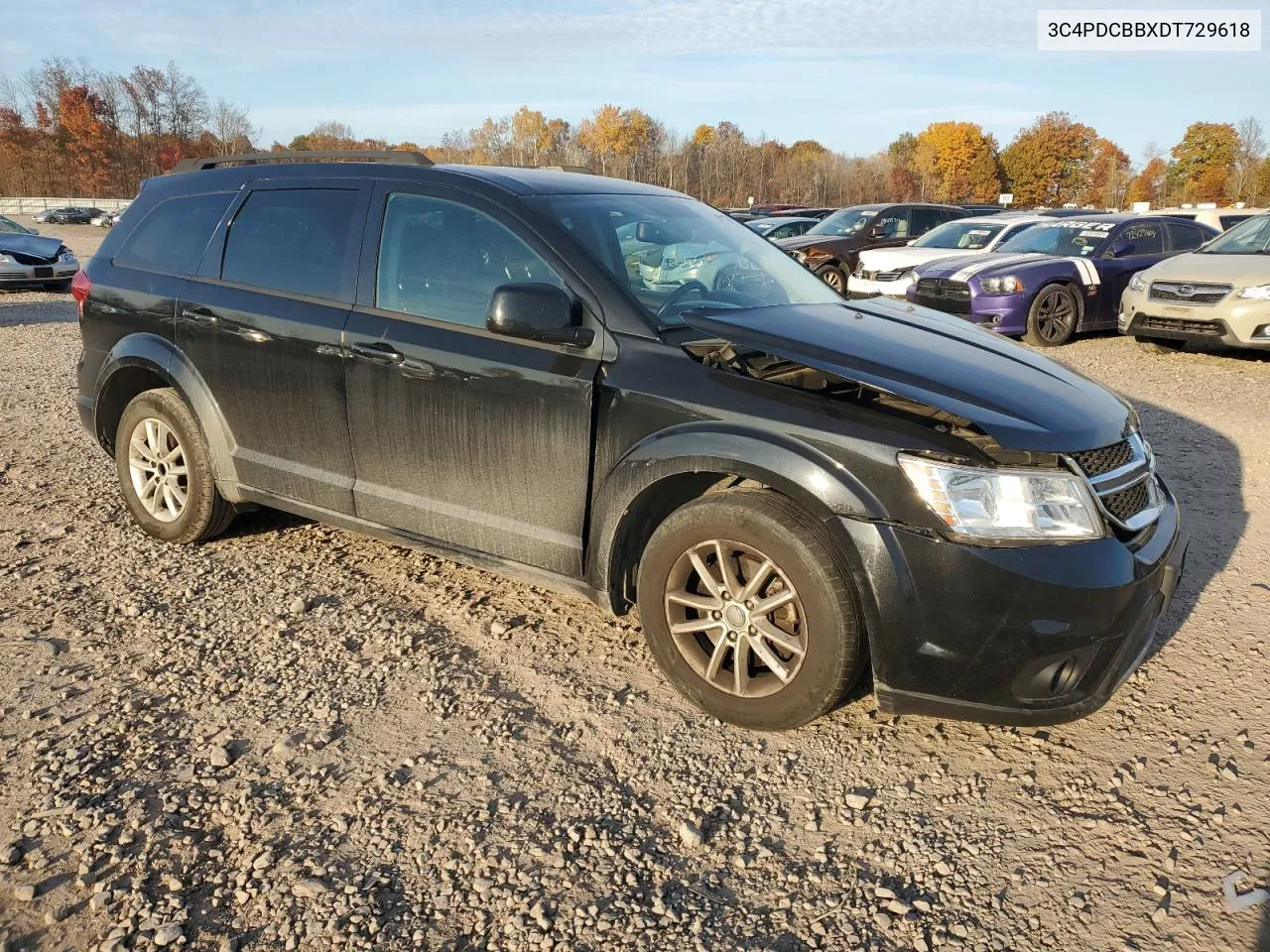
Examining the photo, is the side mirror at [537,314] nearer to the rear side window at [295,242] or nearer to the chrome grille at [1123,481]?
the rear side window at [295,242]

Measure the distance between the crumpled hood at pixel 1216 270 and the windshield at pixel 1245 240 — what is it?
33 centimetres

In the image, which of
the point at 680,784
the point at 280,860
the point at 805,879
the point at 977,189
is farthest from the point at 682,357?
the point at 977,189

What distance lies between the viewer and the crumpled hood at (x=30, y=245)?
54.6 feet

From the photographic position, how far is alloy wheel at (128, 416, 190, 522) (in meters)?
4.62

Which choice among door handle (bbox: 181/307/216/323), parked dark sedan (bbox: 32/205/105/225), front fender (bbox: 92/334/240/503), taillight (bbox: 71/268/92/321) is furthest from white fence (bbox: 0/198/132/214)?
door handle (bbox: 181/307/216/323)

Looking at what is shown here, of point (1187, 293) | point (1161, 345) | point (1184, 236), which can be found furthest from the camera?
point (1184, 236)

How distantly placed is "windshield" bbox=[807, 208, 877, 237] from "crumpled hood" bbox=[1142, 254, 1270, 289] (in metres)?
6.41

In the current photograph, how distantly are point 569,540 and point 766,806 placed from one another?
114 cm

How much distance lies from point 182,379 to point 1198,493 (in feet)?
18.4

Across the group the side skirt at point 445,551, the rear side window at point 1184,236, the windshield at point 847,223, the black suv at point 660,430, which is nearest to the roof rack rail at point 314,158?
the black suv at point 660,430

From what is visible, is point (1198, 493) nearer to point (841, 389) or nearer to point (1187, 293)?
point (841, 389)

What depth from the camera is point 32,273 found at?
16.7 meters

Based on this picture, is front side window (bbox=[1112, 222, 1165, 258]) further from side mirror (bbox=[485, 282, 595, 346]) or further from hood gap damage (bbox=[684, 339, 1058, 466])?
side mirror (bbox=[485, 282, 595, 346])

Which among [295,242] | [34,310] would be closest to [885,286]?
[295,242]
